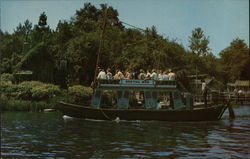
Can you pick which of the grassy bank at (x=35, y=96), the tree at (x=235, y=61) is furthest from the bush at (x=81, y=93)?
the tree at (x=235, y=61)

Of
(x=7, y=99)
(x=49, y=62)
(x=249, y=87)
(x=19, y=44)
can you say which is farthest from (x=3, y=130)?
(x=249, y=87)

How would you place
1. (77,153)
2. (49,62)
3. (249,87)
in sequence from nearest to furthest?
1. (77,153)
2. (49,62)
3. (249,87)

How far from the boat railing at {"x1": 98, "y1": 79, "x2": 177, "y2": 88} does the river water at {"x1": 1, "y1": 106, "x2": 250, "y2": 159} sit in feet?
14.7

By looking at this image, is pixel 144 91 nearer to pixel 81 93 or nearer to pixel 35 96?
pixel 81 93

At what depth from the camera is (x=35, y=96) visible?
3678cm

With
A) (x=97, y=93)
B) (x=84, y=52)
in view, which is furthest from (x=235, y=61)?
(x=97, y=93)

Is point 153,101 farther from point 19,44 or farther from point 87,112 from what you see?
point 19,44

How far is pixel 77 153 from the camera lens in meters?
13.8

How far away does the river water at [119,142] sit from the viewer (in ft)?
45.4

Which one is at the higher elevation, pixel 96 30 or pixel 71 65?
pixel 96 30

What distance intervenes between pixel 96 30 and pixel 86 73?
7.68 metres

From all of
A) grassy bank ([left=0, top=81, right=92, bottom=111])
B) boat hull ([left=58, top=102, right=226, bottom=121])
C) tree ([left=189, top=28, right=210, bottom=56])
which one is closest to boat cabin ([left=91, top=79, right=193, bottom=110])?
→ boat hull ([left=58, top=102, right=226, bottom=121])

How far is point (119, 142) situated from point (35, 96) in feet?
70.9

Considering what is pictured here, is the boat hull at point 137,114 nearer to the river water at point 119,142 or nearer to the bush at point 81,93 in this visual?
the river water at point 119,142
